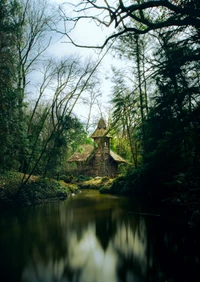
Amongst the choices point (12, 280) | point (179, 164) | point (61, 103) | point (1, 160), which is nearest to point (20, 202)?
point (1, 160)

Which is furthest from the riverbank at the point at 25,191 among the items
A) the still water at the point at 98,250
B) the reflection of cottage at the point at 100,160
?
the reflection of cottage at the point at 100,160

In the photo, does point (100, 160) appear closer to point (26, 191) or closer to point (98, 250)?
point (26, 191)

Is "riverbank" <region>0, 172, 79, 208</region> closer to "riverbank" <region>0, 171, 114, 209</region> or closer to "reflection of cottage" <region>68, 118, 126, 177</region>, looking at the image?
"riverbank" <region>0, 171, 114, 209</region>

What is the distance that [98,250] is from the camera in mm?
6766

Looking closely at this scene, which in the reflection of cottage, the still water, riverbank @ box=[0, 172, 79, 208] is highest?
the reflection of cottage

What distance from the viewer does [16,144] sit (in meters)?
14.8

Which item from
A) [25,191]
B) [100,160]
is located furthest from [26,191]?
[100,160]

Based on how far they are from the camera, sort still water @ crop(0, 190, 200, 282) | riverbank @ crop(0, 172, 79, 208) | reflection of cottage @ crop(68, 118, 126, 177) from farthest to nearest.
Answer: reflection of cottage @ crop(68, 118, 126, 177)
riverbank @ crop(0, 172, 79, 208)
still water @ crop(0, 190, 200, 282)

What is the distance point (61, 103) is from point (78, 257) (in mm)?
14122

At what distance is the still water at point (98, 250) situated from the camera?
507 centimetres

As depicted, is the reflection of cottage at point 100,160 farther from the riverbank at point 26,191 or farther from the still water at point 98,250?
the still water at point 98,250

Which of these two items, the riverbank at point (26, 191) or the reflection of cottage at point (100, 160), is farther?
the reflection of cottage at point (100, 160)

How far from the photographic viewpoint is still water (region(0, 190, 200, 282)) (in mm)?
5066

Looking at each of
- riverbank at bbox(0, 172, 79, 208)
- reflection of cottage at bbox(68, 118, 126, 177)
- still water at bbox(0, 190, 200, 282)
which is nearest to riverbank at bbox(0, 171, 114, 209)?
riverbank at bbox(0, 172, 79, 208)
